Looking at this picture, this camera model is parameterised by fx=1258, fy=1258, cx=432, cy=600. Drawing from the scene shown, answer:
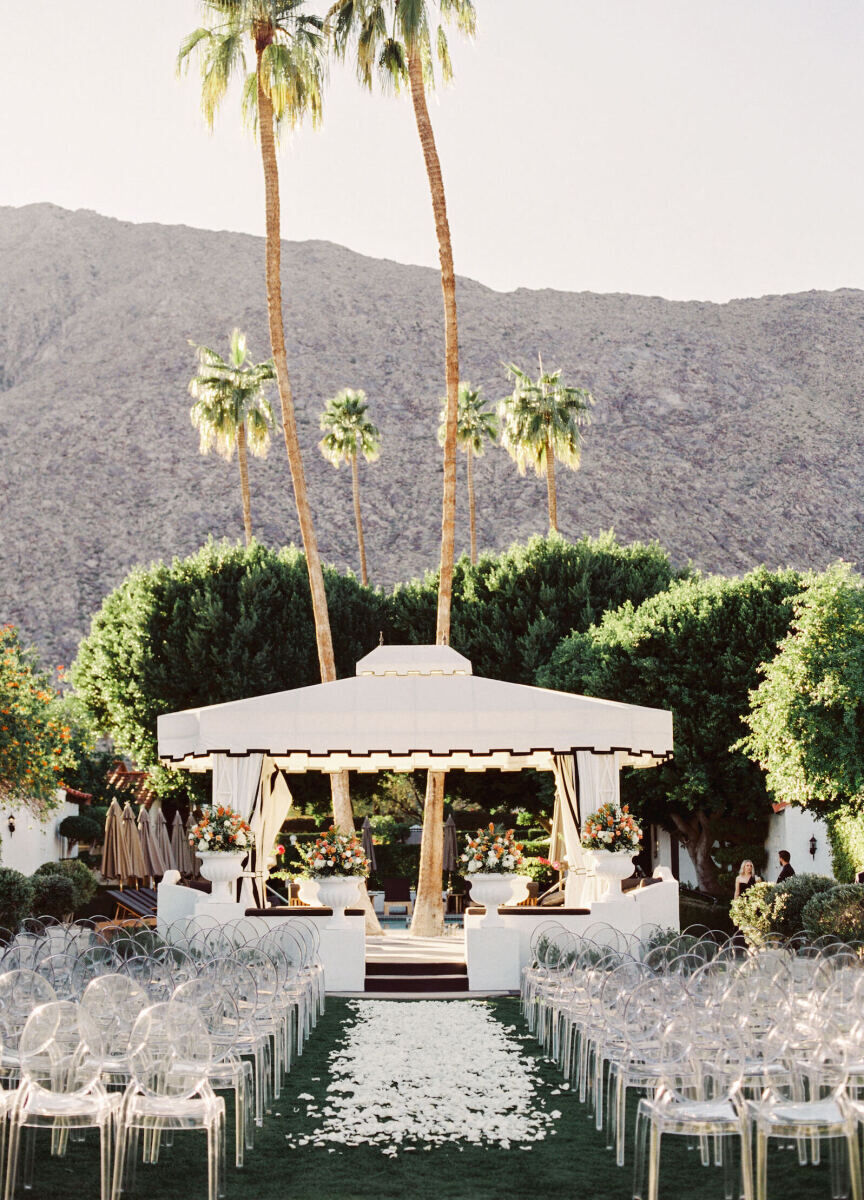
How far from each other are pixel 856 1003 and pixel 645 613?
61.3 ft

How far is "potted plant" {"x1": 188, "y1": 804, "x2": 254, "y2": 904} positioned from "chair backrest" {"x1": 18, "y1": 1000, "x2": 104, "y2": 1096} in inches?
325

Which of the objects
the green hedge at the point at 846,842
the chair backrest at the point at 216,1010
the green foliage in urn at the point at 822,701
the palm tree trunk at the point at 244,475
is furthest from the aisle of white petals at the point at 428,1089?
the palm tree trunk at the point at 244,475

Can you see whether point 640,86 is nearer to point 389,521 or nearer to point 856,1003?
point 856,1003

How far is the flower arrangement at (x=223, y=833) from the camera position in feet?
51.5

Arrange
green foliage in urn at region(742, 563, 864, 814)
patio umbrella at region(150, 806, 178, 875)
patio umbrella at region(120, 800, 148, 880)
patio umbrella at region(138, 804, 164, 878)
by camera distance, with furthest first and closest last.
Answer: patio umbrella at region(150, 806, 178, 875)
patio umbrella at region(138, 804, 164, 878)
patio umbrella at region(120, 800, 148, 880)
green foliage in urn at region(742, 563, 864, 814)

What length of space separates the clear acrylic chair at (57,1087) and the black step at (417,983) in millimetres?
8110

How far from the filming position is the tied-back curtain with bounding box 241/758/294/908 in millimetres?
16750

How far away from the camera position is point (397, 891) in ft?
85.2

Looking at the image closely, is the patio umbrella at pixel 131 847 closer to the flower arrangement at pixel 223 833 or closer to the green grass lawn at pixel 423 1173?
the flower arrangement at pixel 223 833

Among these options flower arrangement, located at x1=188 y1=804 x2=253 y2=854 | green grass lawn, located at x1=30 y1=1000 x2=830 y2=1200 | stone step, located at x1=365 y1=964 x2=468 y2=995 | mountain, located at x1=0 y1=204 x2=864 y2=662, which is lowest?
stone step, located at x1=365 y1=964 x2=468 y2=995

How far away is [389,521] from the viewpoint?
3068 inches

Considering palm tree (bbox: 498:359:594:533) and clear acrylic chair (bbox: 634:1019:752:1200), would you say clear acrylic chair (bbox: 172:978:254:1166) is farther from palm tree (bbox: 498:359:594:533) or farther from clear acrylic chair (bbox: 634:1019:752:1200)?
palm tree (bbox: 498:359:594:533)

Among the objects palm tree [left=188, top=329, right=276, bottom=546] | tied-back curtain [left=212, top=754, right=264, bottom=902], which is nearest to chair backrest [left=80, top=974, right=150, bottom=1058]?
tied-back curtain [left=212, top=754, right=264, bottom=902]

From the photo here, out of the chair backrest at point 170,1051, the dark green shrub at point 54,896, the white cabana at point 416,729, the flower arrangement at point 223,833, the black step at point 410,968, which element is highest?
the white cabana at point 416,729
